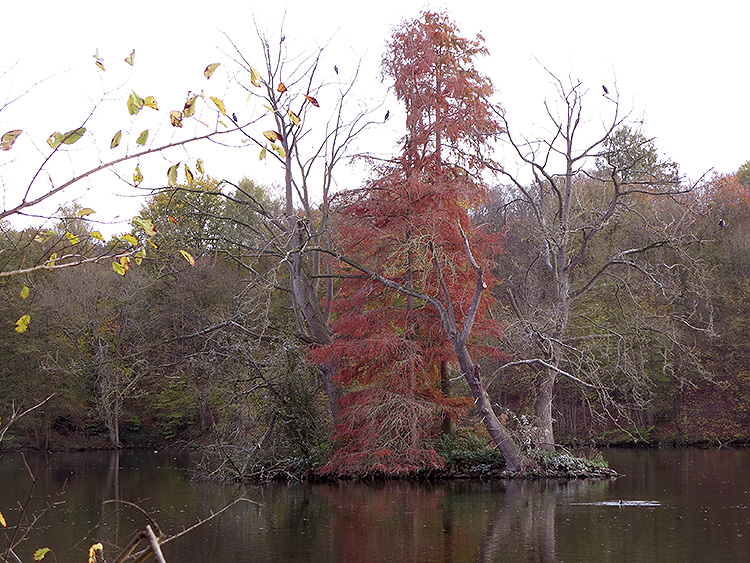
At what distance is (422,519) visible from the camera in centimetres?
1252

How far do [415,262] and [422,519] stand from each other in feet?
23.5

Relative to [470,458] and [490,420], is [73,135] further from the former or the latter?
[470,458]

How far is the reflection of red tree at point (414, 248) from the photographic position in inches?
709

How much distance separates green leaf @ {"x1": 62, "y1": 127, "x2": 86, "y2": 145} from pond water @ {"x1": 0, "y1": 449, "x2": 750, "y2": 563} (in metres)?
3.79

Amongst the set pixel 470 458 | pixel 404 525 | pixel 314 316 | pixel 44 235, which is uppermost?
pixel 314 316

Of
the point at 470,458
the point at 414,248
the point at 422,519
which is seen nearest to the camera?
the point at 422,519

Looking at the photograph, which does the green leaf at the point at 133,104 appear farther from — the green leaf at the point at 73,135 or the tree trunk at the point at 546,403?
the tree trunk at the point at 546,403

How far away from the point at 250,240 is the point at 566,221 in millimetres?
10593

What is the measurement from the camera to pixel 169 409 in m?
34.6

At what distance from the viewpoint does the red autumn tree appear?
58.4 feet

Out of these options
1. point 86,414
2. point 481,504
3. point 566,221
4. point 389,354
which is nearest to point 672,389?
point 566,221

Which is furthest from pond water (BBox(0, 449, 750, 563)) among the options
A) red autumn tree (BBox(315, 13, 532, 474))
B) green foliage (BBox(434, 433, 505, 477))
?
red autumn tree (BBox(315, 13, 532, 474))

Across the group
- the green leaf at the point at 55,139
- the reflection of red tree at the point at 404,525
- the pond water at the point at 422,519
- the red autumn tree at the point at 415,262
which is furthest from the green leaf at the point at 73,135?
the red autumn tree at the point at 415,262

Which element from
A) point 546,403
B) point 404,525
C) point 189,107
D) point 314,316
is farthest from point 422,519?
point 189,107
